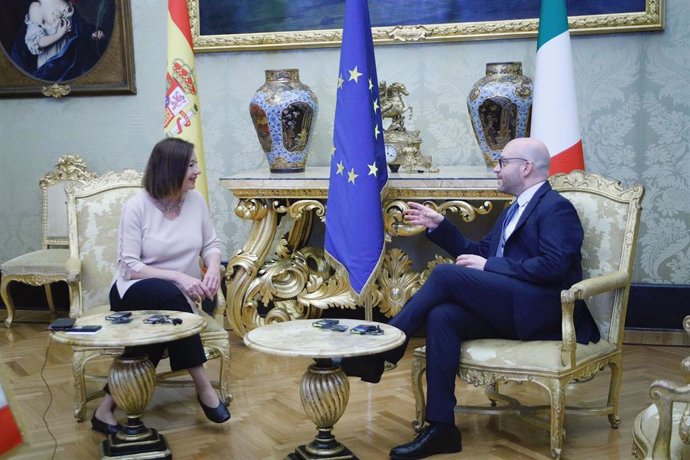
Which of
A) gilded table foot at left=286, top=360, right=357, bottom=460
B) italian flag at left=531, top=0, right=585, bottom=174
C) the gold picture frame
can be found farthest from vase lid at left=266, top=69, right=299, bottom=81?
gilded table foot at left=286, top=360, right=357, bottom=460

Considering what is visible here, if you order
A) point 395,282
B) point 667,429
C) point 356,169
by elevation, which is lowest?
point 395,282

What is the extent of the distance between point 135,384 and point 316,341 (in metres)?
0.77

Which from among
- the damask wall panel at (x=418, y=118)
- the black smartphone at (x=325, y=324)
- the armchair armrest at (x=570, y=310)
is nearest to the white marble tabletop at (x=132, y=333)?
the black smartphone at (x=325, y=324)

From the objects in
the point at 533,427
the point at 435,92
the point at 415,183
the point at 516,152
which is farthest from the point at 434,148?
the point at 533,427

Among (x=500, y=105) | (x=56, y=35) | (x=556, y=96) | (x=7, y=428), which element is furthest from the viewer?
(x=56, y=35)

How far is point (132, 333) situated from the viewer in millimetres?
3193

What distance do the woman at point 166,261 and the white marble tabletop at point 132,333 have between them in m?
0.26

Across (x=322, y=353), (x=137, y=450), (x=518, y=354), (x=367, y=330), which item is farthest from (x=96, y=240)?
(x=518, y=354)

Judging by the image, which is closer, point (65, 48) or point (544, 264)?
point (544, 264)

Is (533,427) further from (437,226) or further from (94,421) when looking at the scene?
(94,421)

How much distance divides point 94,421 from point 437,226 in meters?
1.64

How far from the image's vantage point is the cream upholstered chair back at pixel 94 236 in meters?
4.32

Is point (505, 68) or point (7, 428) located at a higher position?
point (505, 68)

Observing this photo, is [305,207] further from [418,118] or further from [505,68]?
[505,68]
